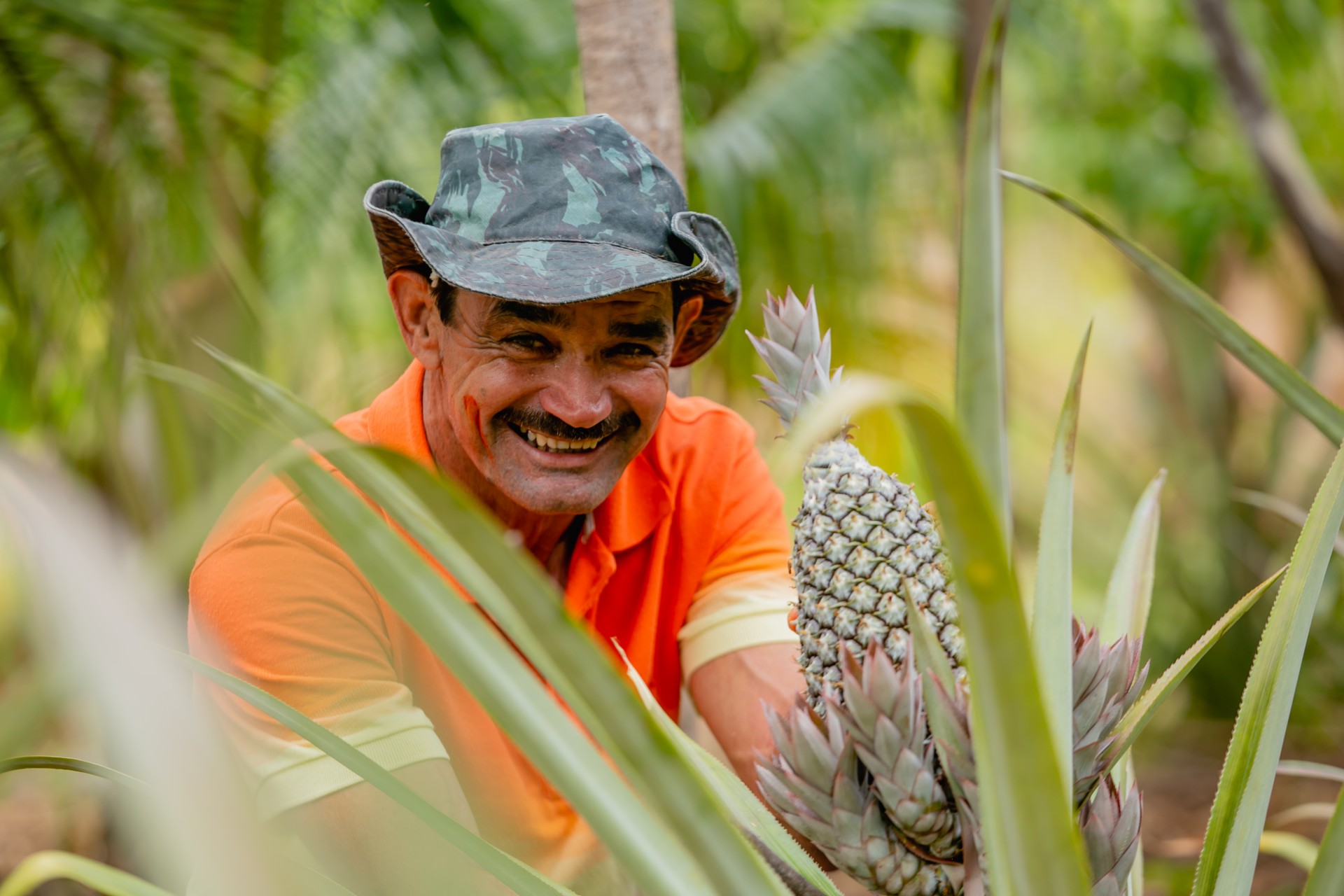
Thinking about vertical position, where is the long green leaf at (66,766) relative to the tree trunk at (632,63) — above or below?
below

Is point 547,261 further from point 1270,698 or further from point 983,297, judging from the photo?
point 1270,698

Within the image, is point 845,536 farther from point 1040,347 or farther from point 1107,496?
point 1040,347

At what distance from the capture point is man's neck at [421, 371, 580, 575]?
141cm

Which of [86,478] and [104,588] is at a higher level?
[104,588]

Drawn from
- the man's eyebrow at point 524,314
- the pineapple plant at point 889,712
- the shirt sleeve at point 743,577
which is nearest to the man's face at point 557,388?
the man's eyebrow at point 524,314

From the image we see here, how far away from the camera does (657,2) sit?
160 cm

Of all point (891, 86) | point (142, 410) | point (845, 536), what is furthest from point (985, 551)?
point (891, 86)

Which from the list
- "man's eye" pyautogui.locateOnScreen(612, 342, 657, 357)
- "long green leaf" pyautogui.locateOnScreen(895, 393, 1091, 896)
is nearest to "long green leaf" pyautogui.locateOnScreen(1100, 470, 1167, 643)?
"long green leaf" pyautogui.locateOnScreen(895, 393, 1091, 896)

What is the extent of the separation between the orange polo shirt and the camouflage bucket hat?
8.8 inches

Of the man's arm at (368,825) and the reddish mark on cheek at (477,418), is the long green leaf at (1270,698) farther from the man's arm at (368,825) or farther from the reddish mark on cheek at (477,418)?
the reddish mark on cheek at (477,418)

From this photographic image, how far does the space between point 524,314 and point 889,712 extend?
2.07ft

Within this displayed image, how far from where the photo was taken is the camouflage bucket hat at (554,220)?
1.17m

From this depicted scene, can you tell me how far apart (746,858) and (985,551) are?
21 cm

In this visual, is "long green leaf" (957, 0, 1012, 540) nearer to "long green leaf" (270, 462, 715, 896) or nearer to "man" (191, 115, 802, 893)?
"long green leaf" (270, 462, 715, 896)
